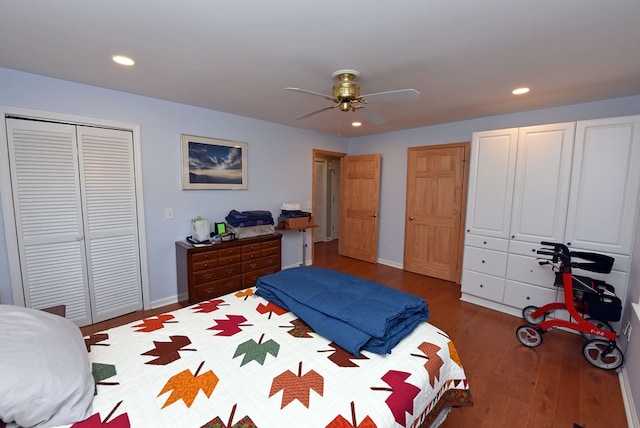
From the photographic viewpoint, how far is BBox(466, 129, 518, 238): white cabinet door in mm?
3002

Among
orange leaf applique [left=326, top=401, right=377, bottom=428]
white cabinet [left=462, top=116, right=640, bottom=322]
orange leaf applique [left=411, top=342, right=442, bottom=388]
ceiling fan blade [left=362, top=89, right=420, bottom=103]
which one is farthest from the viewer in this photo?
Answer: white cabinet [left=462, top=116, right=640, bottom=322]

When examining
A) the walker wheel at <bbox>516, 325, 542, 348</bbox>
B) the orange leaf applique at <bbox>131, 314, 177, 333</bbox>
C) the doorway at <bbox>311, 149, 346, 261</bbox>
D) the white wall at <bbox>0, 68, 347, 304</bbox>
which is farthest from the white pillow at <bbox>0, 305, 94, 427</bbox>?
the doorway at <bbox>311, 149, 346, 261</bbox>

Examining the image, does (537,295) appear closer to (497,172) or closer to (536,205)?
(536,205)

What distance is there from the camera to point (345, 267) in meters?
4.82

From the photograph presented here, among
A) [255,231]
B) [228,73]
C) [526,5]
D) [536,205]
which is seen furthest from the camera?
[255,231]

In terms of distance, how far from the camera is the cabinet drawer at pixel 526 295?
2.82 meters

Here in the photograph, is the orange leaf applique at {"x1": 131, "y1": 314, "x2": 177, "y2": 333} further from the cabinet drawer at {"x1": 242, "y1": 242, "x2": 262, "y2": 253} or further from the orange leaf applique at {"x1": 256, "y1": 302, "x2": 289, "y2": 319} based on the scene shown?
the cabinet drawer at {"x1": 242, "y1": 242, "x2": 262, "y2": 253}

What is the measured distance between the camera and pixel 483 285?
3264 millimetres

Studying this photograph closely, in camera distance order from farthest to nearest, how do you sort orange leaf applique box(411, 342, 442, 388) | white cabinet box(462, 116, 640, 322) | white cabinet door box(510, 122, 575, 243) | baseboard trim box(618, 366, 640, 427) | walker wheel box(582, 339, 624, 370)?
white cabinet door box(510, 122, 575, 243), white cabinet box(462, 116, 640, 322), walker wheel box(582, 339, 624, 370), baseboard trim box(618, 366, 640, 427), orange leaf applique box(411, 342, 442, 388)

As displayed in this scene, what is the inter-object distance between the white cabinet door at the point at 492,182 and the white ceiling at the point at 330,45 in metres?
0.48

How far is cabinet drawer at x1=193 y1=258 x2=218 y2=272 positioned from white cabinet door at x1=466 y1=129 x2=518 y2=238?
3.07 meters

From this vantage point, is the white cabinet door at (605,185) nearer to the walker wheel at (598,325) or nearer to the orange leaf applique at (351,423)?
the walker wheel at (598,325)

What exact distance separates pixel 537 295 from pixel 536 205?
0.95 meters

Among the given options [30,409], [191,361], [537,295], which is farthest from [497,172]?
[30,409]
